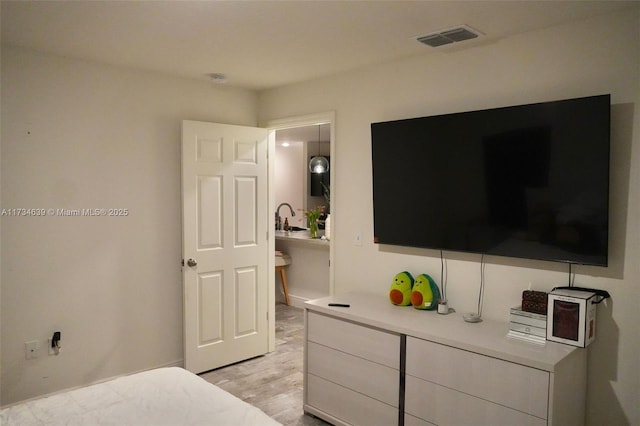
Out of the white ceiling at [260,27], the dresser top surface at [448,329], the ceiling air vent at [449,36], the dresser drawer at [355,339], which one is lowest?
the dresser drawer at [355,339]

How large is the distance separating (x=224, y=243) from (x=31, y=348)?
1.56m

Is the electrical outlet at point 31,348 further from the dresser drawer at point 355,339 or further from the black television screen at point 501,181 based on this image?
the black television screen at point 501,181

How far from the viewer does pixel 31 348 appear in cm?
314

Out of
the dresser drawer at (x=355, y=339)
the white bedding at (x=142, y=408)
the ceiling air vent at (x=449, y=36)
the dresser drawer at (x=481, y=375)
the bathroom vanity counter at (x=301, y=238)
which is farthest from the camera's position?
the bathroom vanity counter at (x=301, y=238)

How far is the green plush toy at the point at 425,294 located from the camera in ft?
9.67

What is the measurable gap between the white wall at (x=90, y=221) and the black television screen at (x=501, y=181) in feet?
5.82

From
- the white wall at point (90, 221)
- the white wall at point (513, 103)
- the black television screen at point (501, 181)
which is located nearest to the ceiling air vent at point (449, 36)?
the white wall at point (513, 103)

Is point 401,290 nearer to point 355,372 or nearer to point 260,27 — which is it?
point 355,372

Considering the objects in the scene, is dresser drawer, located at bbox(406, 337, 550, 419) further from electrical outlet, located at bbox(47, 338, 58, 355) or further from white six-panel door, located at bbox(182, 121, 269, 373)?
electrical outlet, located at bbox(47, 338, 58, 355)

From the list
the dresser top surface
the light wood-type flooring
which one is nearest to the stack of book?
the dresser top surface

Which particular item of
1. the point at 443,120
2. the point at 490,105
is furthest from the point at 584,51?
the point at 443,120

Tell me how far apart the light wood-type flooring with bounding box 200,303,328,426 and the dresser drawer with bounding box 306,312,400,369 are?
0.55 meters

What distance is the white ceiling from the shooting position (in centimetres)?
228

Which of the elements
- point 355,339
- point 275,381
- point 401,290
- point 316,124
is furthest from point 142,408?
point 316,124
